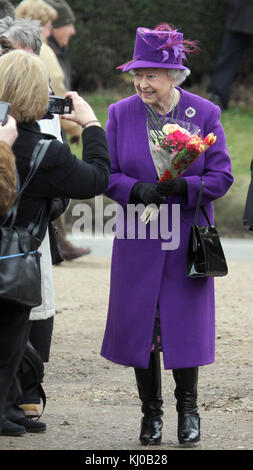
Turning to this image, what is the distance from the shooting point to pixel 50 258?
4930 millimetres

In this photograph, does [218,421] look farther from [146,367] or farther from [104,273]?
[104,273]

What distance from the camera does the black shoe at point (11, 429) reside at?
15.8 feet

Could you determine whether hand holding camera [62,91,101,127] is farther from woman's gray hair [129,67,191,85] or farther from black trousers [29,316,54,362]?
black trousers [29,316,54,362]

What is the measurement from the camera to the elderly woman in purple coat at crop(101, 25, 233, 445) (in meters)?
4.71

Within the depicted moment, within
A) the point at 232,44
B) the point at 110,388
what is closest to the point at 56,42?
the point at 110,388

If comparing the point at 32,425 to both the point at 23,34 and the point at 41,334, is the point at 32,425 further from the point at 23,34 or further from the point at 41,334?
the point at 23,34

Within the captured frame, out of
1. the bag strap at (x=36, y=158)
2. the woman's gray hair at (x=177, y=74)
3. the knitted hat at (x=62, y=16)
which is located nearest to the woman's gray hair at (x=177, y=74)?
the woman's gray hair at (x=177, y=74)

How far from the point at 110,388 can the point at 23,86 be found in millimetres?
2316

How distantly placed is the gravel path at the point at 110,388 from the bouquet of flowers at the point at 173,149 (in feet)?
3.23

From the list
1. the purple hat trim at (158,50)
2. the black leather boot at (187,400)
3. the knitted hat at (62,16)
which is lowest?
the black leather boot at (187,400)

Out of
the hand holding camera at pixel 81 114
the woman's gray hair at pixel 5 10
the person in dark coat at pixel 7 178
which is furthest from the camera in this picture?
the woman's gray hair at pixel 5 10

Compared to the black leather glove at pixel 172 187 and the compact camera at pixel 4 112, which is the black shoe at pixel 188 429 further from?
the compact camera at pixel 4 112
